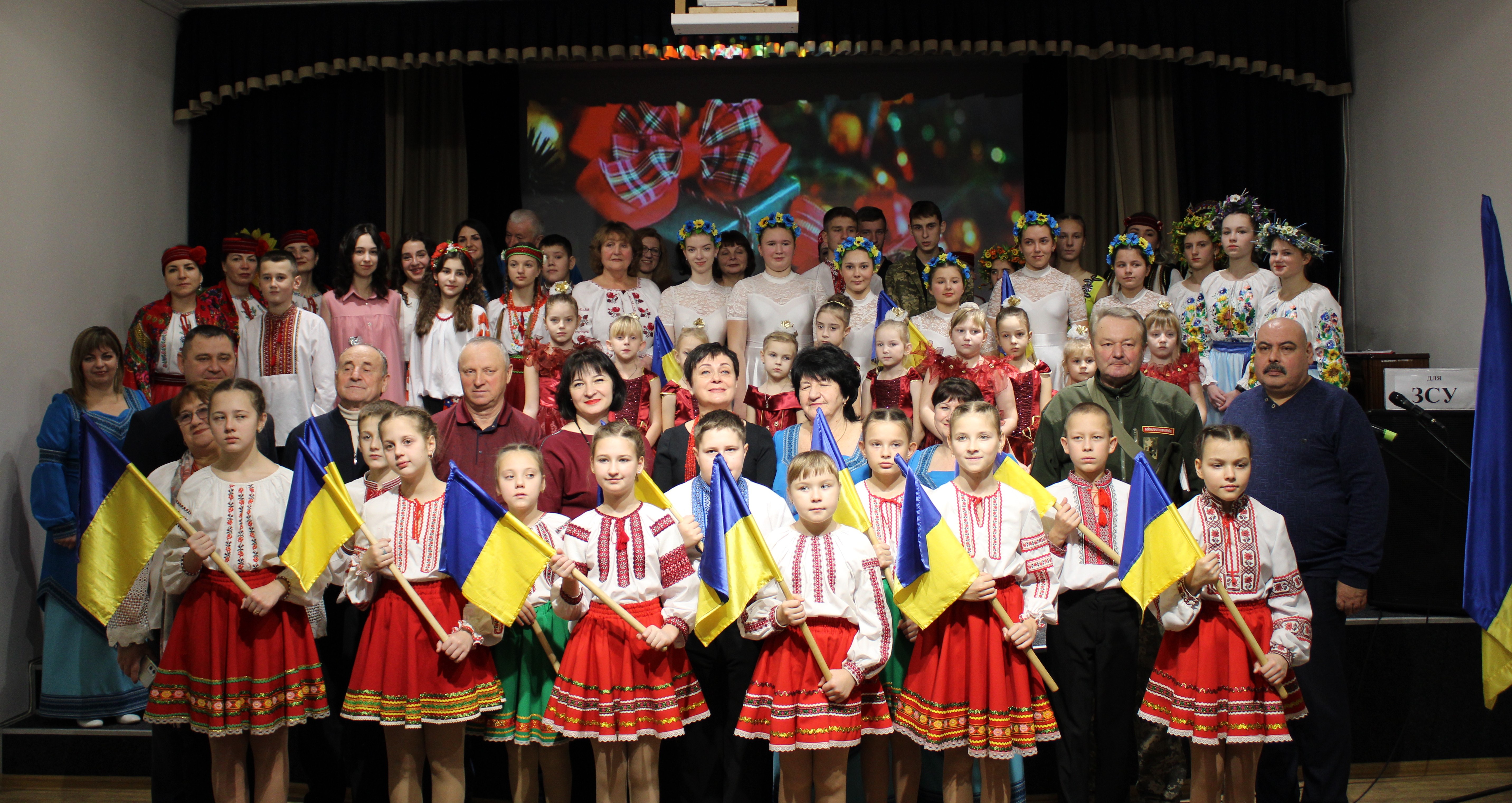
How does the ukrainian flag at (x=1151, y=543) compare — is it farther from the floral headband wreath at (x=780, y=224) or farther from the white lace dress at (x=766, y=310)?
the floral headband wreath at (x=780, y=224)

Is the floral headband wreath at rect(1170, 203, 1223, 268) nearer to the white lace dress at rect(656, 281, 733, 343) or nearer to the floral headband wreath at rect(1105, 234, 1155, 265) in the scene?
the floral headband wreath at rect(1105, 234, 1155, 265)

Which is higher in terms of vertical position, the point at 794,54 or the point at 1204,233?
the point at 794,54

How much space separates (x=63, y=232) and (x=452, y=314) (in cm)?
202

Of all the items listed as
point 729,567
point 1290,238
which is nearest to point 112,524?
point 729,567

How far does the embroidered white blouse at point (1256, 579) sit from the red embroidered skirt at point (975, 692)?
456 mm

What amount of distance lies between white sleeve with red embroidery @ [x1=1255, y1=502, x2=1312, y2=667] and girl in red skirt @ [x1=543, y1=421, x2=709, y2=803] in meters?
1.71

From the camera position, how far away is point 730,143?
7.70 m

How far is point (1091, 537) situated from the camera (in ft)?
11.2

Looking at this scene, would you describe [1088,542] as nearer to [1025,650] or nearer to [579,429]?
[1025,650]

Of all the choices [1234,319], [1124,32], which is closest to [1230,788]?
[1234,319]

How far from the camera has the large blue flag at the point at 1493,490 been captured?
9.00 feet

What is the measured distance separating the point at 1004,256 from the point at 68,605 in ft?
16.6

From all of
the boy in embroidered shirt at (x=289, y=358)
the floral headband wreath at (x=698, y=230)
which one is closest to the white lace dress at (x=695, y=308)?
the floral headband wreath at (x=698, y=230)

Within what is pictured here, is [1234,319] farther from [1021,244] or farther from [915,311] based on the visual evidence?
[915,311]
